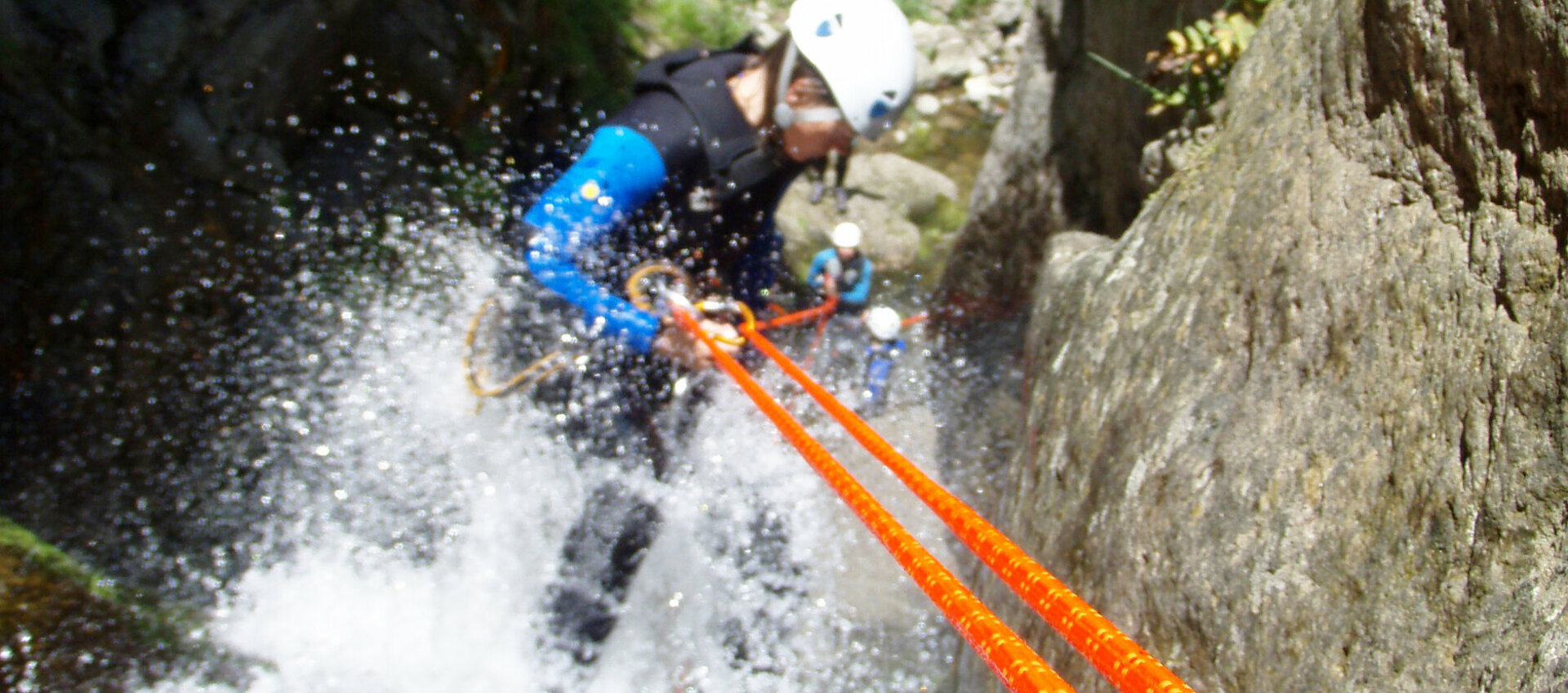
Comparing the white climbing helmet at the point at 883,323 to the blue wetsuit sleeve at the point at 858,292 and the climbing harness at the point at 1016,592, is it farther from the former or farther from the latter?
the climbing harness at the point at 1016,592

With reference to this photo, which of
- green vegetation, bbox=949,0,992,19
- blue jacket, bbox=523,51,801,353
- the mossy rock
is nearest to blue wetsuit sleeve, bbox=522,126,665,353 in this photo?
blue jacket, bbox=523,51,801,353

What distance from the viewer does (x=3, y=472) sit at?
2.86 meters

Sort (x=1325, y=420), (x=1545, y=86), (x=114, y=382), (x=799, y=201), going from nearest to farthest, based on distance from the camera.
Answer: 1. (x=1545, y=86)
2. (x=1325, y=420)
3. (x=114, y=382)
4. (x=799, y=201)

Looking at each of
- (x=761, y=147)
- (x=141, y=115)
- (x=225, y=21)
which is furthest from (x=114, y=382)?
(x=761, y=147)

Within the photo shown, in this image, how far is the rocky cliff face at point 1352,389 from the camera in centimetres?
111

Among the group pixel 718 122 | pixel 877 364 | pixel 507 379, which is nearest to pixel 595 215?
pixel 718 122

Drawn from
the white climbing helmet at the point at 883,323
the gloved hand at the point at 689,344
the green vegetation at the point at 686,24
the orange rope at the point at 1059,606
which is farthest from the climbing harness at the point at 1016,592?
the green vegetation at the point at 686,24

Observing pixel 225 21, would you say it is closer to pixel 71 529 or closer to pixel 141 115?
pixel 141 115

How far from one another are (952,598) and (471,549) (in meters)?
2.41

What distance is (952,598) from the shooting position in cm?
135

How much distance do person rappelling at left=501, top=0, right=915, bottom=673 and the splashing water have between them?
0.46 feet

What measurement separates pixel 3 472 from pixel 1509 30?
4336mm

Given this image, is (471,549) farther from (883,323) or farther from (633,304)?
(883,323)

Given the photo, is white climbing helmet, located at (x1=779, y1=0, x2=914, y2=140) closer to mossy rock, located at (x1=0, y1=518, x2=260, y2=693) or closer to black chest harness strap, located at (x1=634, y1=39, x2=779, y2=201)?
black chest harness strap, located at (x1=634, y1=39, x2=779, y2=201)
